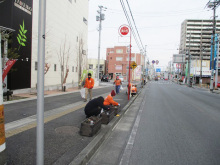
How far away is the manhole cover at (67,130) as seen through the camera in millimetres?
4988

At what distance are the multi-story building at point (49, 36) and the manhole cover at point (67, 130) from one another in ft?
28.4

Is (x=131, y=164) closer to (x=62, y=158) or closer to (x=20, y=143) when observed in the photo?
(x=62, y=158)

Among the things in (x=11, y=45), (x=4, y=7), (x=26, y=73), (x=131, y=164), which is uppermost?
(x=4, y=7)

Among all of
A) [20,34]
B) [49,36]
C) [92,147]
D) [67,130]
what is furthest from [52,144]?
[49,36]

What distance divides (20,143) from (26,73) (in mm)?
11076

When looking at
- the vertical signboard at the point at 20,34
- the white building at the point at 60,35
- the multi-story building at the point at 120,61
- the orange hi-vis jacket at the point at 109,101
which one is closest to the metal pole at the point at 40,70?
the orange hi-vis jacket at the point at 109,101

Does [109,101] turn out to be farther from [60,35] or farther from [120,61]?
[120,61]

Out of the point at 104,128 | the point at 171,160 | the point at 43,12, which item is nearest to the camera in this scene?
the point at 43,12

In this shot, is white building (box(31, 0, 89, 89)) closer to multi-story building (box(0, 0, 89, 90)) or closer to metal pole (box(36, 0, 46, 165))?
multi-story building (box(0, 0, 89, 90))

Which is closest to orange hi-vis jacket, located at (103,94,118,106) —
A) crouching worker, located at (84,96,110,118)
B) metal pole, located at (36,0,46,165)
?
crouching worker, located at (84,96,110,118)

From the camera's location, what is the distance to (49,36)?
55.8 feet

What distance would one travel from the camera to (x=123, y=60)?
2680 inches

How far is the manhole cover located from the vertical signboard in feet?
25.6

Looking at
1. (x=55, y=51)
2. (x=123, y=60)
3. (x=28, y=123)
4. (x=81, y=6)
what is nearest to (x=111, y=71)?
(x=123, y=60)
